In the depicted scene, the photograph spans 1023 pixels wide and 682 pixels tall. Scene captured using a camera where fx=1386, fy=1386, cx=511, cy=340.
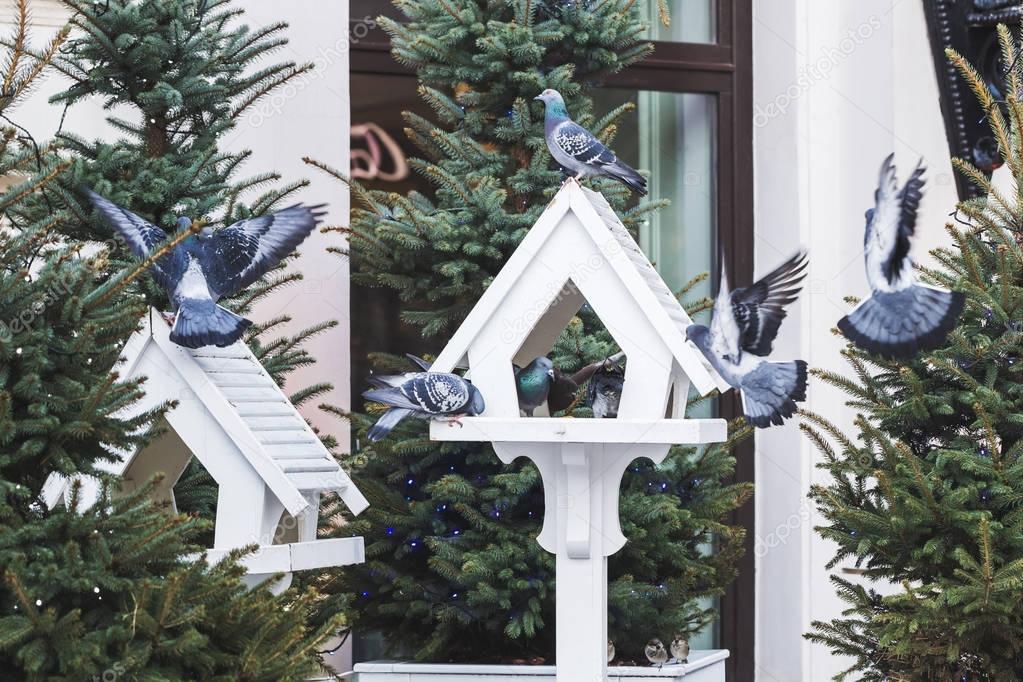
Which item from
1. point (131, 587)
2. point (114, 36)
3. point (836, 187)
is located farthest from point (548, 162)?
point (131, 587)

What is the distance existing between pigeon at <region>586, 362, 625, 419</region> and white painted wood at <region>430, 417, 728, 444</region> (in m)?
0.21

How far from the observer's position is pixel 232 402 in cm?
305

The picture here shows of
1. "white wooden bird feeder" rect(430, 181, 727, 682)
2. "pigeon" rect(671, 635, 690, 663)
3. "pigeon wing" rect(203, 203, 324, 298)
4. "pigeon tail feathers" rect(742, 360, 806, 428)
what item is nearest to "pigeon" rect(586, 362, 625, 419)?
"white wooden bird feeder" rect(430, 181, 727, 682)

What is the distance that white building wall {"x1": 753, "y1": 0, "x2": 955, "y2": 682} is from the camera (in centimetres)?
521

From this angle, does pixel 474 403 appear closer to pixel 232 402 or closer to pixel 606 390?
pixel 606 390

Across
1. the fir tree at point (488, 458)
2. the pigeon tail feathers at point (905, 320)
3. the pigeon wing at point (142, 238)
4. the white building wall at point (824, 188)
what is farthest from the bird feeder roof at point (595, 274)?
the white building wall at point (824, 188)

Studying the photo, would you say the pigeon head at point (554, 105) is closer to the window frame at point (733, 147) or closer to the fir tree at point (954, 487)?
the fir tree at point (954, 487)

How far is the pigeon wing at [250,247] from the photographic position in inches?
119

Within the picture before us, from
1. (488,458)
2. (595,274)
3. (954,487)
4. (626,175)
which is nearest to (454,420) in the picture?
(595,274)

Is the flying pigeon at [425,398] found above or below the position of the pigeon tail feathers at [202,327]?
below

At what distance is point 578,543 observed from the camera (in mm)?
3129

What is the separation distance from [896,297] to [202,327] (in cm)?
145

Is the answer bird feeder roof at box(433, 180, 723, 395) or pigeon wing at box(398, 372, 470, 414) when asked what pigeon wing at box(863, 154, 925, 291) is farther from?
pigeon wing at box(398, 372, 470, 414)

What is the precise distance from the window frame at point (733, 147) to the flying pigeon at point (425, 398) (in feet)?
7.98
